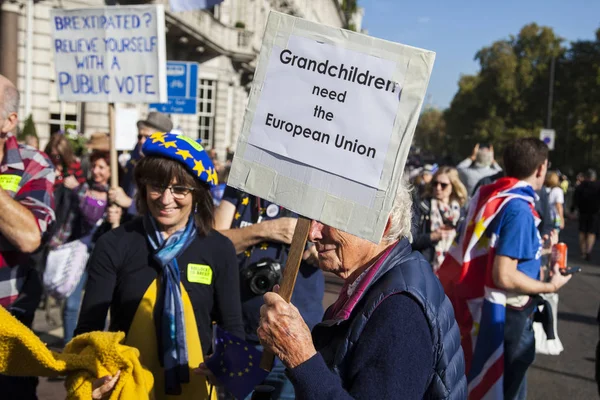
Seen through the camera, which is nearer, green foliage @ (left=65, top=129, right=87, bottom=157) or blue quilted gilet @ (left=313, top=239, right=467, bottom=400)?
blue quilted gilet @ (left=313, top=239, right=467, bottom=400)

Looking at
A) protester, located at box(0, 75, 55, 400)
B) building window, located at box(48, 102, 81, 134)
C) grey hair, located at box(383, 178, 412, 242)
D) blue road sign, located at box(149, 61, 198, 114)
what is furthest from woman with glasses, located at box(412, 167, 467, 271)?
building window, located at box(48, 102, 81, 134)

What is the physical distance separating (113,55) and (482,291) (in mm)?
2814

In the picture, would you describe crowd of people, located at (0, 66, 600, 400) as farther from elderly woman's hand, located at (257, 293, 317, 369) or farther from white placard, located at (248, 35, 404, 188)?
white placard, located at (248, 35, 404, 188)

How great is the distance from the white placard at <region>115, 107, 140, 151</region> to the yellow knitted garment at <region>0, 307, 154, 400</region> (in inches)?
199

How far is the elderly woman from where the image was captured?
6.01ft

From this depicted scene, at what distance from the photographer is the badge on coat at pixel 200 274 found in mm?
2889

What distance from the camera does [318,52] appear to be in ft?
6.72

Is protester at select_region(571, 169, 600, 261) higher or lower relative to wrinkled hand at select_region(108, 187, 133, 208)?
lower

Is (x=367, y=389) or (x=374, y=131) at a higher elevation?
(x=374, y=131)

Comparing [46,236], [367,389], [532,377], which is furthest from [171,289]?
[532,377]

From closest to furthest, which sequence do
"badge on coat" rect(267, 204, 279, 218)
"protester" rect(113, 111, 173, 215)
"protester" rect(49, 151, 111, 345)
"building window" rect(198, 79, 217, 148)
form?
1. "badge on coat" rect(267, 204, 279, 218)
2. "protester" rect(113, 111, 173, 215)
3. "protester" rect(49, 151, 111, 345)
4. "building window" rect(198, 79, 217, 148)

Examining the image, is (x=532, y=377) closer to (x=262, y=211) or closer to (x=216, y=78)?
(x=262, y=211)

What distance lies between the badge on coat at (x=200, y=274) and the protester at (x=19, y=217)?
0.64m

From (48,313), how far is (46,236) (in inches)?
169
